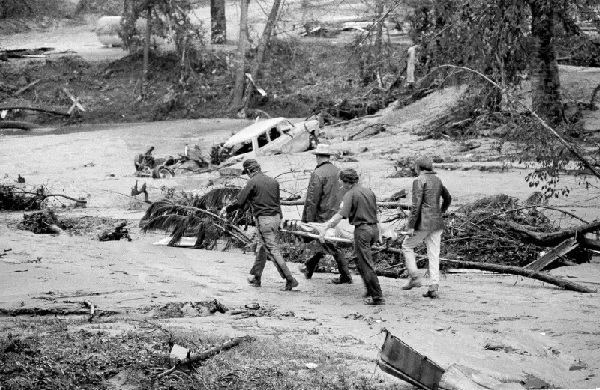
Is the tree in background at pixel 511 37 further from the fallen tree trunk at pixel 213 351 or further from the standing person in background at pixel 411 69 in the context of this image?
the standing person in background at pixel 411 69

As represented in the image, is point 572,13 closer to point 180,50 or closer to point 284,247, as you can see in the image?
point 284,247

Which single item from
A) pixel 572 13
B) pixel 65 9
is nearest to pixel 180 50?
pixel 65 9

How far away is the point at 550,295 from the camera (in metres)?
13.7

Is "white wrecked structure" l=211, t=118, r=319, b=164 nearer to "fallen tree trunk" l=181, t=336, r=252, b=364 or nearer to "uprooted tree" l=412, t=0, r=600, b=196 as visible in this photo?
"uprooted tree" l=412, t=0, r=600, b=196

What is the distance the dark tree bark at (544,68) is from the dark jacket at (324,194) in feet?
23.4

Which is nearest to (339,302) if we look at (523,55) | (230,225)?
(230,225)

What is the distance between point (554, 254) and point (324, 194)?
3324mm

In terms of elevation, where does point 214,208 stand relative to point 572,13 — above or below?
below

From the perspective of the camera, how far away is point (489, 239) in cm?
1608

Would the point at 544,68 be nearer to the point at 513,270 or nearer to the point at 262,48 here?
the point at 513,270

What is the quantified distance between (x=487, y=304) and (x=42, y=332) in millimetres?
5296

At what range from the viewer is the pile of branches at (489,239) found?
15.9m

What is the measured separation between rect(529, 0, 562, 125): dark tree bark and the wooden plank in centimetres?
546

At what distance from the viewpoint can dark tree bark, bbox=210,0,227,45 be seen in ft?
164
